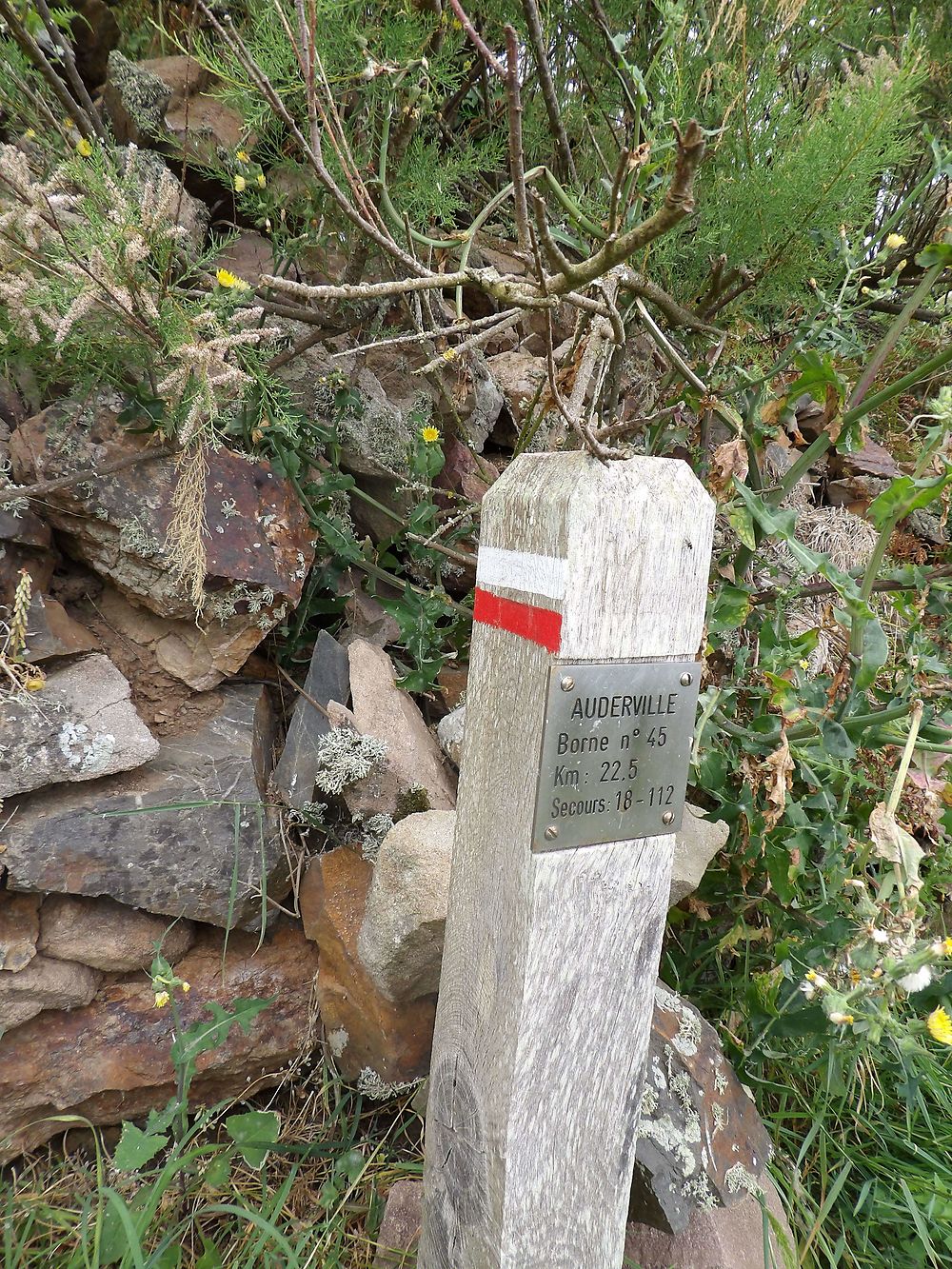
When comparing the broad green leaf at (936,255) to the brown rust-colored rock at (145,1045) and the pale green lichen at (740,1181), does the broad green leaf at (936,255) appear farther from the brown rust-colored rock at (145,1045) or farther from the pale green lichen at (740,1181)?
the brown rust-colored rock at (145,1045)

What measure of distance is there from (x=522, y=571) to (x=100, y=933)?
1.65m

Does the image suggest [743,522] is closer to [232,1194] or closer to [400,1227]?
[400,1227]

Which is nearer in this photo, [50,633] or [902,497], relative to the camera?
[902,497]

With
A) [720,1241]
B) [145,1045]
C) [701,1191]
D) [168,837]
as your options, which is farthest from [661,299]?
[145,1045]

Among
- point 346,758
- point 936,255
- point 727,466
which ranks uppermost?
point 936,255

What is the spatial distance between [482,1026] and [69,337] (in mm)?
1846

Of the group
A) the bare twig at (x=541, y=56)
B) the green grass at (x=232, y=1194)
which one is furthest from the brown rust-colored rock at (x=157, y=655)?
the bare twig at (x=541, y=56)

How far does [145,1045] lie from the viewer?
80.3 inches

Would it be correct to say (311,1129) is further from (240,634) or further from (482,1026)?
(240,634)

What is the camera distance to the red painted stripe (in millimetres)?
1116

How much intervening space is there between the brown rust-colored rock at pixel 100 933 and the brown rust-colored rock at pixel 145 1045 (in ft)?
0.31

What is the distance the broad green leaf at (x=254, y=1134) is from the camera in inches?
70.0

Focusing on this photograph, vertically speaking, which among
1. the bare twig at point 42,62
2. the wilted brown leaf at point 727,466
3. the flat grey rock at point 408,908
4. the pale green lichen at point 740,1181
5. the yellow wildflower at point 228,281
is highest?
the bare twig at point 42,62

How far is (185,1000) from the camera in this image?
2098 millimetres
